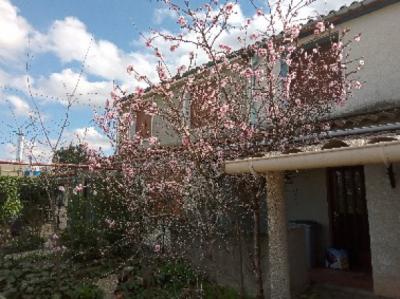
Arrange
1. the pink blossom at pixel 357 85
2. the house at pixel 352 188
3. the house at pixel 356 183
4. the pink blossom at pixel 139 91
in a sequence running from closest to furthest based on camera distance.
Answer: the house at pixel 356 183 → the house at pixel 352 188 → the pink blossom at pixel 139 91 → the pink blossom at pixel 357 85

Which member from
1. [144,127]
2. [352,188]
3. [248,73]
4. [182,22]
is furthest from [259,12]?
[352,188]

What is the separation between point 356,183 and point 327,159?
21.7 feet

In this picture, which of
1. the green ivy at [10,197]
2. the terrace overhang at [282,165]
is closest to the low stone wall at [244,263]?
the terrace overhang at [282,165]

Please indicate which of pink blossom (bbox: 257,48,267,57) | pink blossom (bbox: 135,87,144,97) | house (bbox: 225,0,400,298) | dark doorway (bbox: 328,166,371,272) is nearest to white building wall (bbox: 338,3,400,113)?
house (bbox: 225,0,400,298)

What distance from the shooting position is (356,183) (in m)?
10.1

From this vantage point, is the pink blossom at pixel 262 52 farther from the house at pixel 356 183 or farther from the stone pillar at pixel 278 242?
the stone pillar at pixel 278 242

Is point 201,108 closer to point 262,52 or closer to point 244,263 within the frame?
point 262,52

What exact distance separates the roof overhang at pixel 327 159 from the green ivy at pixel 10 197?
12511mm

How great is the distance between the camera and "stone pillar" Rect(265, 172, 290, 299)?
218 inches

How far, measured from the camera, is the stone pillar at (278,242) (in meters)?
→ 5.54

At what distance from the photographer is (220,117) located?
22.3ft

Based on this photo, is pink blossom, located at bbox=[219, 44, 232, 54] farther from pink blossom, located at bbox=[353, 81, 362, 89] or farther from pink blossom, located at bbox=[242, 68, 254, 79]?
pink blossom, located at bbox=[353, 81, 362, 89]

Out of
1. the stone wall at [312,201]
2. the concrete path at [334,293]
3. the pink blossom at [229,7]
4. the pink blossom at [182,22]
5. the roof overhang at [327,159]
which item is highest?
the pink blossom at [229,7]

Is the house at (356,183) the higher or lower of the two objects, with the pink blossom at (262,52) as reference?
lower
